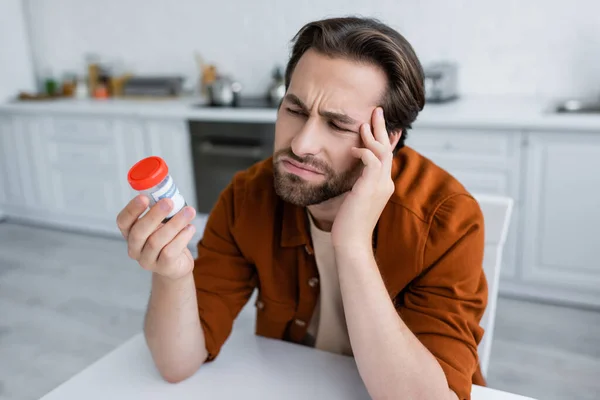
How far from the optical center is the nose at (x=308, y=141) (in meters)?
1.05

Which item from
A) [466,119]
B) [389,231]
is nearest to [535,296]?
[466,119]

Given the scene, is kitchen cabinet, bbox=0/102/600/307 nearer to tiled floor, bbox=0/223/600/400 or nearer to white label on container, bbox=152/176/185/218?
tiled floor, bbox=0/223/600/400

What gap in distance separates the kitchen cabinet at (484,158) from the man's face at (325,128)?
1675 millimetres

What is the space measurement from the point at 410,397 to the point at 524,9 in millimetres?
2573

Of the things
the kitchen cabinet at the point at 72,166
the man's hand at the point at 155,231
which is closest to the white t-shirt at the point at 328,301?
the man's hand at the point at 155,231

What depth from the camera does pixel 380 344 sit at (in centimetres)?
94

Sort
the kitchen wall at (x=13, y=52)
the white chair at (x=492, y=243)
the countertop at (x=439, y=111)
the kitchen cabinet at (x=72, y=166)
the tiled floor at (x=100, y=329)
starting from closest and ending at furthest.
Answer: the white chair at (x=492, y=243) → the tiled floor at (x=100, y=329) → the countertop at (x=439, y=111) → the kitchen cabinet at (x=72, y=166) → the kitchen wall at (x=13, y=52)

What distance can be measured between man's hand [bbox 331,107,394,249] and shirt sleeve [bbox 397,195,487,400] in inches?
5.2

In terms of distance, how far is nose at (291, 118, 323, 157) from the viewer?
3.44 feet

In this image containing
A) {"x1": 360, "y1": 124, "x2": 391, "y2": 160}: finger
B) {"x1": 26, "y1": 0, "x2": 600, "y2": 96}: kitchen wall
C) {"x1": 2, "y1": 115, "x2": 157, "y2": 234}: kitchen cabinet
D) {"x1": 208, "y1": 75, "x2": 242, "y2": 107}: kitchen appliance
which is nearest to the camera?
{"x1": 360, "y1": 124, "x2": 391, "y2": 160}: finger

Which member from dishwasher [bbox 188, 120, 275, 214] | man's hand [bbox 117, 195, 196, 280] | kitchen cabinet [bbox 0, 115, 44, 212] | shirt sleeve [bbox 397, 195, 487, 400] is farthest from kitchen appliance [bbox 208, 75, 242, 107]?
man's hand [bbox 117, 195, 196, 280]

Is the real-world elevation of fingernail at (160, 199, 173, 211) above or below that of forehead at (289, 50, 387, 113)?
below

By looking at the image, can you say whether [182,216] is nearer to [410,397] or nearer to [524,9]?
[410,397]

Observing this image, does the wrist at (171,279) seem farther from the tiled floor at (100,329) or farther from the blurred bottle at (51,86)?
the blurred bottle at (51,86)
